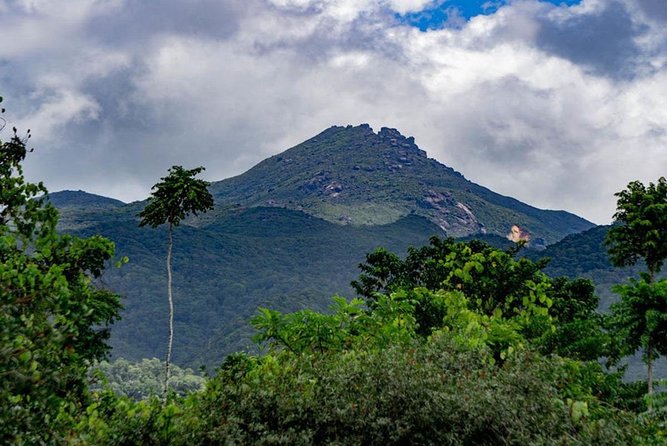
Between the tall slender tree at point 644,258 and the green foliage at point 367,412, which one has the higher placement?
the tall slender tree at point 644,258

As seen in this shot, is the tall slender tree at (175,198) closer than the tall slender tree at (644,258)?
No

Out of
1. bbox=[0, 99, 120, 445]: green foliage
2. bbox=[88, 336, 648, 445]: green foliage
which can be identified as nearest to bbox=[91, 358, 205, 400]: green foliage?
bbox=[88, 336, 648, 445]: green foliage

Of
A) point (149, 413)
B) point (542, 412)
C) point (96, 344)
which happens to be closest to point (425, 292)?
point (542, 412)

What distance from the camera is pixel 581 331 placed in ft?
41.8

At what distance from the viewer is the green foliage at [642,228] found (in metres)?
29.4

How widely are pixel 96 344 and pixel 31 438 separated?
28.9 m

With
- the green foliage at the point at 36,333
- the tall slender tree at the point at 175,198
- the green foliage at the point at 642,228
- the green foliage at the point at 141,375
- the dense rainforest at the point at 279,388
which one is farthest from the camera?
the green foliage at the point at 141,375

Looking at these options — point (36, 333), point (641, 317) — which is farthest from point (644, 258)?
point (36, 333)

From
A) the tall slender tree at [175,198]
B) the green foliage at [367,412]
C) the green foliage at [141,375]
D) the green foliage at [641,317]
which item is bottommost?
the green foliage at [141,375]

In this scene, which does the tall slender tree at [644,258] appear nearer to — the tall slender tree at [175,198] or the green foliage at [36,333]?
the green foliage at [36,333]

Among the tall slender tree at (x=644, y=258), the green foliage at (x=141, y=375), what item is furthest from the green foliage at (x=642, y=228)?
the green foliage at (x=141, y=375)

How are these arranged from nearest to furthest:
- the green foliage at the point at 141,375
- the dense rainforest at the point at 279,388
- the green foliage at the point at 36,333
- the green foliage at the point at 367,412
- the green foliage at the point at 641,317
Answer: the green foliage at the point at 36,333, the dense rainforest at the point at 279,388, the green foliage at the point at 367,412, the green foliage at the point at 641,317, the green foliage at the point at 141,375

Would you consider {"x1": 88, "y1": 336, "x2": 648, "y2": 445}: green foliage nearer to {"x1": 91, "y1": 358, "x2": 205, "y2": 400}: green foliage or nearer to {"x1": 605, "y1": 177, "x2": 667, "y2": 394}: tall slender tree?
{"x1": 605, "y1": 177, "x2": 667, "y2": 394}: tall slender tree

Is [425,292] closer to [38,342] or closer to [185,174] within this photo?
[38,342]
